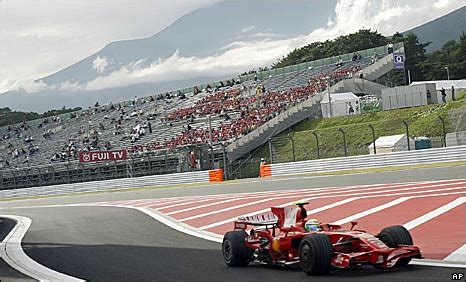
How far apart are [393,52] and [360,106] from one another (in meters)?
11.4

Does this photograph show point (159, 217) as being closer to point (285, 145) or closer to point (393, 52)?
point (285, 145)

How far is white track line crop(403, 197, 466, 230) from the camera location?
13.0m

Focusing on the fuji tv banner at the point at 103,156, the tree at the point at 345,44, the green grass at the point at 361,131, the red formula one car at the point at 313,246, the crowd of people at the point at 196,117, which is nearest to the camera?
the red formula one car at the point at 313,246

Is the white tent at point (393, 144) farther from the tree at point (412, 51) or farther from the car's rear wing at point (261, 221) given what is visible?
the tree at point (412, 51)

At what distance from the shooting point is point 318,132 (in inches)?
1833

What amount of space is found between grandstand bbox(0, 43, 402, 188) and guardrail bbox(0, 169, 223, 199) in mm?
856

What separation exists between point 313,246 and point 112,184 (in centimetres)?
4299

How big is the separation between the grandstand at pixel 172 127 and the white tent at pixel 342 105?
159 centimetres

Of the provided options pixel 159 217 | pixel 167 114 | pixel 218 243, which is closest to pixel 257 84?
pixel 167 114

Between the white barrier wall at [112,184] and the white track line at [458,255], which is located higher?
the white track line at [458,255]

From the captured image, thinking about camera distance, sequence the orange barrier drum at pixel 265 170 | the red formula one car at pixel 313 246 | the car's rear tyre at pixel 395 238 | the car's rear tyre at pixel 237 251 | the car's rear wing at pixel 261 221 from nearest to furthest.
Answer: the red formula one car at pixel 313 246
the car's rear tyre at pixel 395 238
the car's rear tyre at pixel 237 251
the car's rear wing at pixel 261 221
the orange barrier drum at pixel 265 170

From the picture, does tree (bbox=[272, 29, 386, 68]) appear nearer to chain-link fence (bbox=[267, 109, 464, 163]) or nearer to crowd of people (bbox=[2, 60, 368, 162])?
crowd of people (bbox=[2, 60, 368, 162])

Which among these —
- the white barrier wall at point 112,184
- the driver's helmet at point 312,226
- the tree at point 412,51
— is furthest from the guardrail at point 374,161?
the tree at point 412,51

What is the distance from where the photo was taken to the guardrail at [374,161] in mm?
33188
